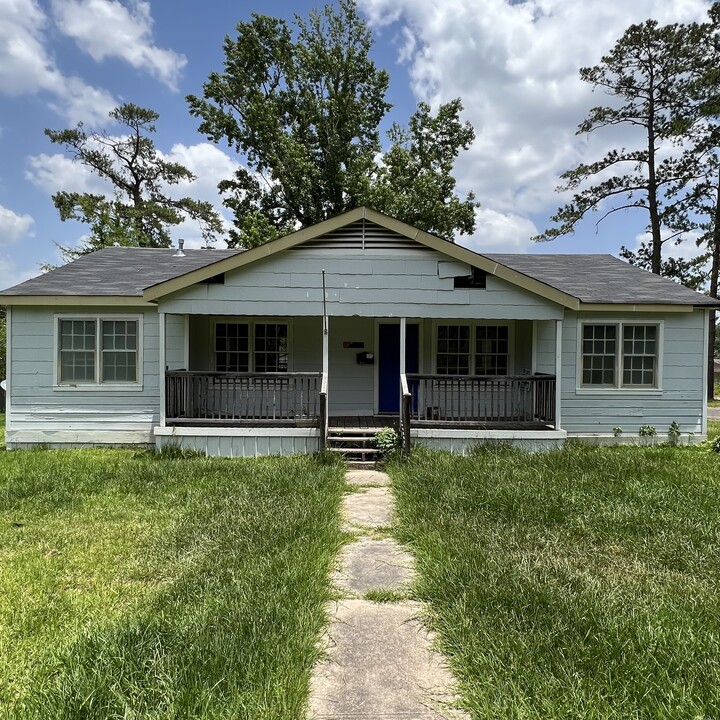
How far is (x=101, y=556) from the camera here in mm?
4121

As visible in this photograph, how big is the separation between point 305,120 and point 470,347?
20928 millimetres

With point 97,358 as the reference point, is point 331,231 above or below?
above

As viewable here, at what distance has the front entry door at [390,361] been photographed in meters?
10.9

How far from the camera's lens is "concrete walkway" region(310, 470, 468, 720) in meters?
2.38

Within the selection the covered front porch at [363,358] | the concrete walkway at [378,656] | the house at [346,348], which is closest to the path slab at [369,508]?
the concrete walkway at [378,656]

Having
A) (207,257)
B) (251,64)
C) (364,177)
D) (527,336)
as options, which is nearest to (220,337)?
(207,257)

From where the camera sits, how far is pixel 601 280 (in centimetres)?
1126

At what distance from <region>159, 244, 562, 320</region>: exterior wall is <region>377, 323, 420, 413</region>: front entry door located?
6.93 ft

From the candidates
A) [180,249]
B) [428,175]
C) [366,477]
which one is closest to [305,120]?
[428,175]

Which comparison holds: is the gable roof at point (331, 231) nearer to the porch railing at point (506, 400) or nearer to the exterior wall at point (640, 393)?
the exterior wall at point (640, 393)

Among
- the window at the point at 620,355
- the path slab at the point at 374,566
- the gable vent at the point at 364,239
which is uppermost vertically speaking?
the gable vent at the point at 364,239

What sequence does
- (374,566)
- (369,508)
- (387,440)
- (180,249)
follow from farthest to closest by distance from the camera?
(180,249), (387,440), (369,508), (374,566)

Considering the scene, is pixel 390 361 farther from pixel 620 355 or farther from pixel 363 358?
pixel 620 355

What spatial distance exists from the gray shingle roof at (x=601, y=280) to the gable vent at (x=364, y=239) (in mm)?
2199
